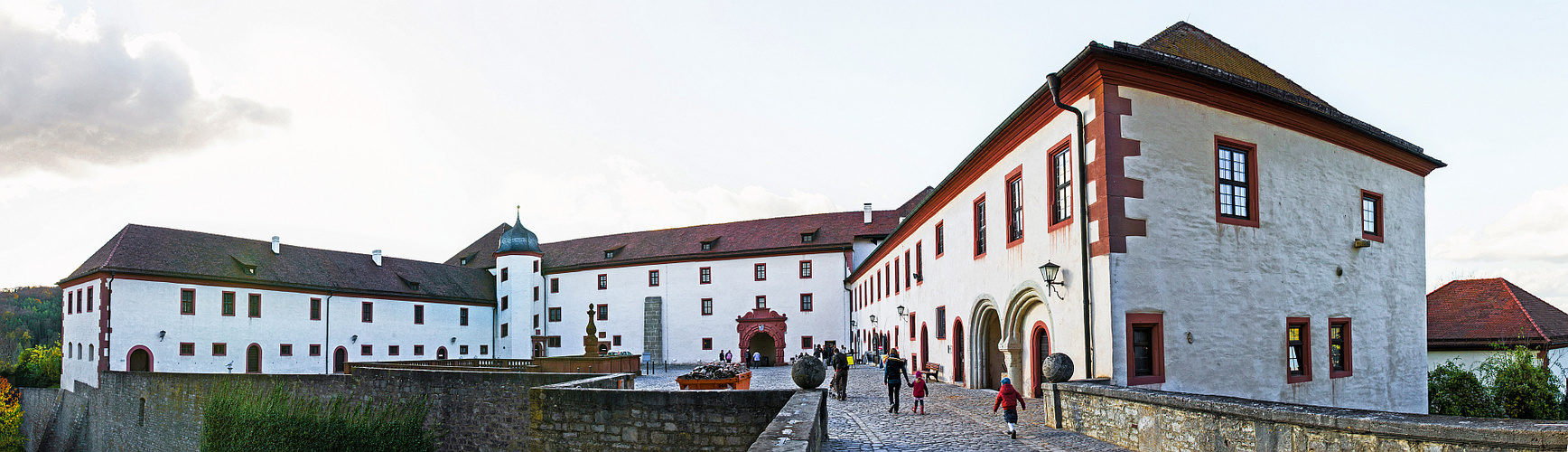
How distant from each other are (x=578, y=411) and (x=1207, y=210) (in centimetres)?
971

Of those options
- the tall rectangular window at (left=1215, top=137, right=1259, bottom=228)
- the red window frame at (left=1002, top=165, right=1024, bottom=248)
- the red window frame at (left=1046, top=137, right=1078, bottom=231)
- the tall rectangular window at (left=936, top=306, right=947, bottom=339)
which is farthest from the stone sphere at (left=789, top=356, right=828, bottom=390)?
the tall rectangular window at (left=936, top=306, right=947, bottom=339)

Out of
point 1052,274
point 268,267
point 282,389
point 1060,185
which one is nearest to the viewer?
point 1052,274

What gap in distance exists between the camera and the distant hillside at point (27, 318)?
76312mm

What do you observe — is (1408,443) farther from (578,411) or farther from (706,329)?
(706,329)

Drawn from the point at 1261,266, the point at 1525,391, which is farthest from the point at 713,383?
the point at 1525,391

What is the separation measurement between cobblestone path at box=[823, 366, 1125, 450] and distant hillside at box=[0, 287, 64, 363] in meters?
82.1

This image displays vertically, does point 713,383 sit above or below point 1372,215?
below

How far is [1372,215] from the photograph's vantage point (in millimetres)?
17125

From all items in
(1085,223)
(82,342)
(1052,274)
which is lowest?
(82,342)

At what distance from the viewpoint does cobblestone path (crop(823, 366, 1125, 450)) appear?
10414 millimetres

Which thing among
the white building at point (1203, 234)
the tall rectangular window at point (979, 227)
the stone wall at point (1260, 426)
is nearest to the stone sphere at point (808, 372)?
the stone wall at point (1260, 426)

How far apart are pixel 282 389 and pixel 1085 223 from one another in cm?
2062

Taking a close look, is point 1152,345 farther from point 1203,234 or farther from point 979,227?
point 979,227

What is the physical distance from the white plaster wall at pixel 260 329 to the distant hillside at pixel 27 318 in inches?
1741
